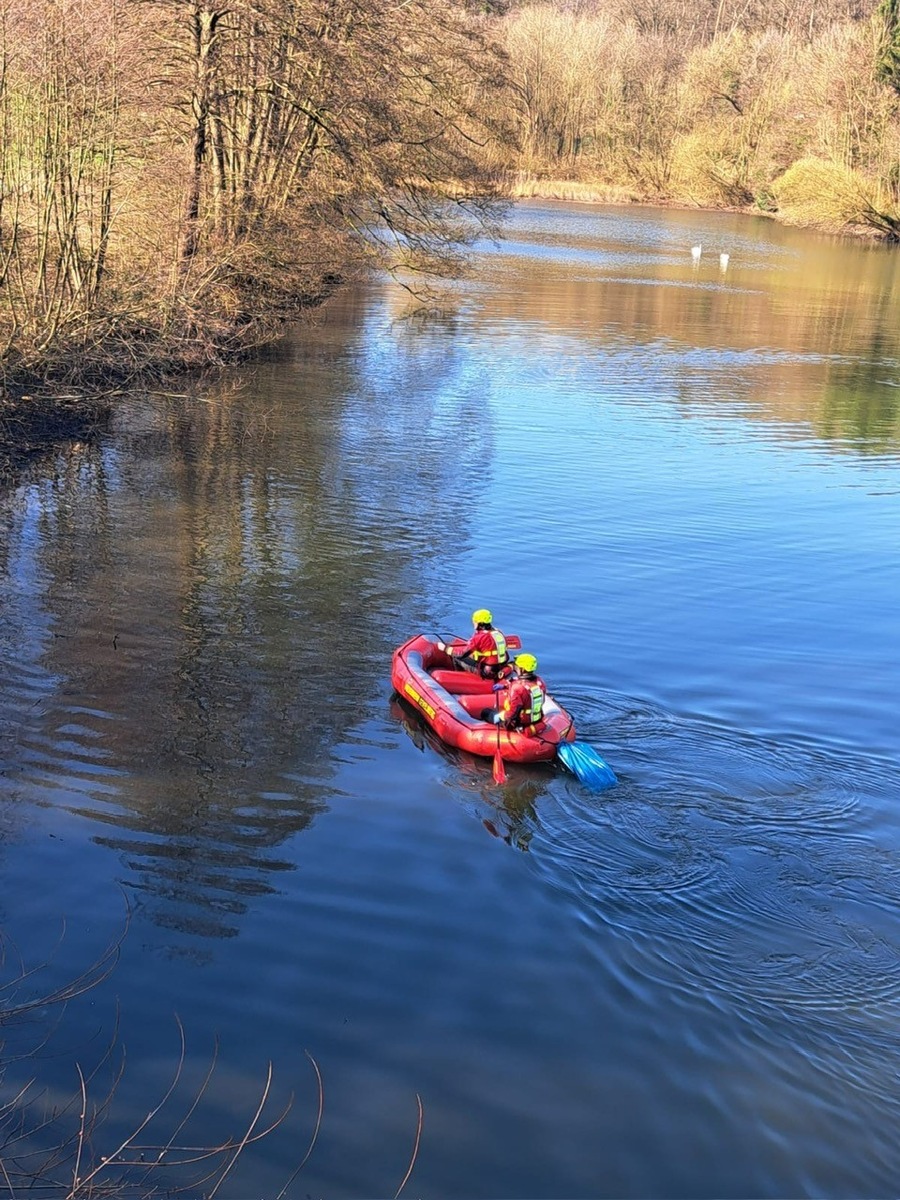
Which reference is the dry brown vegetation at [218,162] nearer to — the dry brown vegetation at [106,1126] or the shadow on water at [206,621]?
the shadow on water at [206,621]

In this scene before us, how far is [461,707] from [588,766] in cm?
134

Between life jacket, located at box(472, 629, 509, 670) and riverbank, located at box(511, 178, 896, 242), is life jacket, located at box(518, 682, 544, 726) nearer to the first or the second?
life jacket, located at box(472, 629, 509, 670)

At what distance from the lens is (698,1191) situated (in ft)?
17.6

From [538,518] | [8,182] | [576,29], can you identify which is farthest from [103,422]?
[576,29]

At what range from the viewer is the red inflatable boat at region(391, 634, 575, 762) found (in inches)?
354

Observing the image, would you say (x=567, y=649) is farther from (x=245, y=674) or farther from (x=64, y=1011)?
(x=64, y=1011)

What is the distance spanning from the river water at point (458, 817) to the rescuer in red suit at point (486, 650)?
478 mm

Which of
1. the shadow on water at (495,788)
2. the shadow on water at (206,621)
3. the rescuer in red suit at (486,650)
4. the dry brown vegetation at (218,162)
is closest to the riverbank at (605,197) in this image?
the dry brown vegetation at (218,162)

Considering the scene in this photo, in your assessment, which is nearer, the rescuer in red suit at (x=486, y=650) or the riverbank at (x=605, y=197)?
the rescuer in red suit at (x=486, y=650)

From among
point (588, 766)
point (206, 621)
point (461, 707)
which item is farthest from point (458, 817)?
point (206, 621)

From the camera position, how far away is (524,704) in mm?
8984

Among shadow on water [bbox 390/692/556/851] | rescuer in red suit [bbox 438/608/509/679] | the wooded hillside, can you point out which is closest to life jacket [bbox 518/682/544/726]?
shadow on water [bbox 390/692/556/851]

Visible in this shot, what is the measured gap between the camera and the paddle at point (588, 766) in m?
8.59

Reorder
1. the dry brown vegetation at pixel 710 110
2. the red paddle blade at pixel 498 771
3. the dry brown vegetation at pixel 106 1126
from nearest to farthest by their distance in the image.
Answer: the dry brown vegetation at pixel 106 1126, the red paddle blade at pixel 498 771, the dry brown vegetation at pixel 710 110
